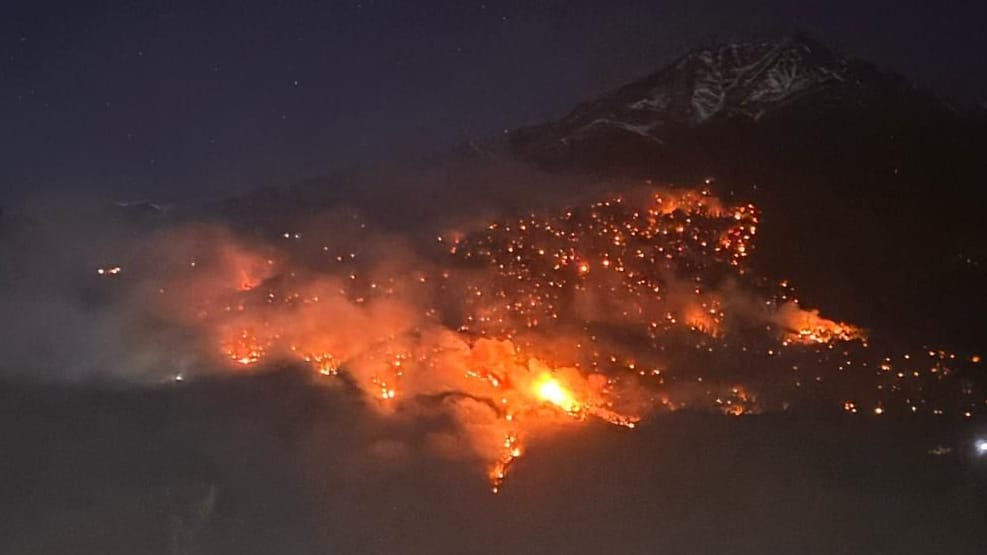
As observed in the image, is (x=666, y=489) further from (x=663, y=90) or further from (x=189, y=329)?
(x=189, y=329)

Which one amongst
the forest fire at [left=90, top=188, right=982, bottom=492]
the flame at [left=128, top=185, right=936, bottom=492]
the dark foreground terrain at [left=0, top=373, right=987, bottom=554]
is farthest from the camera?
the flame at [left=128, top=185, right=936, bottom=492]

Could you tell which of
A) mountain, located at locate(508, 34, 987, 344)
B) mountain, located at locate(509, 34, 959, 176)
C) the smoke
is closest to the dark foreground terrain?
the smoke

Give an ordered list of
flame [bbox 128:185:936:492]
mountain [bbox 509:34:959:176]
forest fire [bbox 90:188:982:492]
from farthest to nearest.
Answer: mountain [bbox 509:34:959:176] < flame [bbox 128:185:936:492] < forest fire [bbox 90:188:982:492]

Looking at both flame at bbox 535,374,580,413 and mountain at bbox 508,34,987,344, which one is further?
mountain at bbox 508,34,987,344

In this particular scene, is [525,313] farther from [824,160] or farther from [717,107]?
[824,160]

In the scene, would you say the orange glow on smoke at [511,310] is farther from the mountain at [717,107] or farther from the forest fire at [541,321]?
the mountain at [717,107]

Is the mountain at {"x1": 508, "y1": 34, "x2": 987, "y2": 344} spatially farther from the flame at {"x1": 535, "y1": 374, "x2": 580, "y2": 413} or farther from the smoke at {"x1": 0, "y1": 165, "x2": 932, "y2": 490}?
the flame at {"x1": 535, "y1": 374, "x2": 580, "y2": 413}

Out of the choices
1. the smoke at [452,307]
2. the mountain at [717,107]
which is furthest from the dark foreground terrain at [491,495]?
the mountain at [717,107]

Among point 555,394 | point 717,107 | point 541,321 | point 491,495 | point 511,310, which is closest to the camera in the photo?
point 491,495

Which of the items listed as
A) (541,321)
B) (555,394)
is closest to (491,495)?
(555,394)
